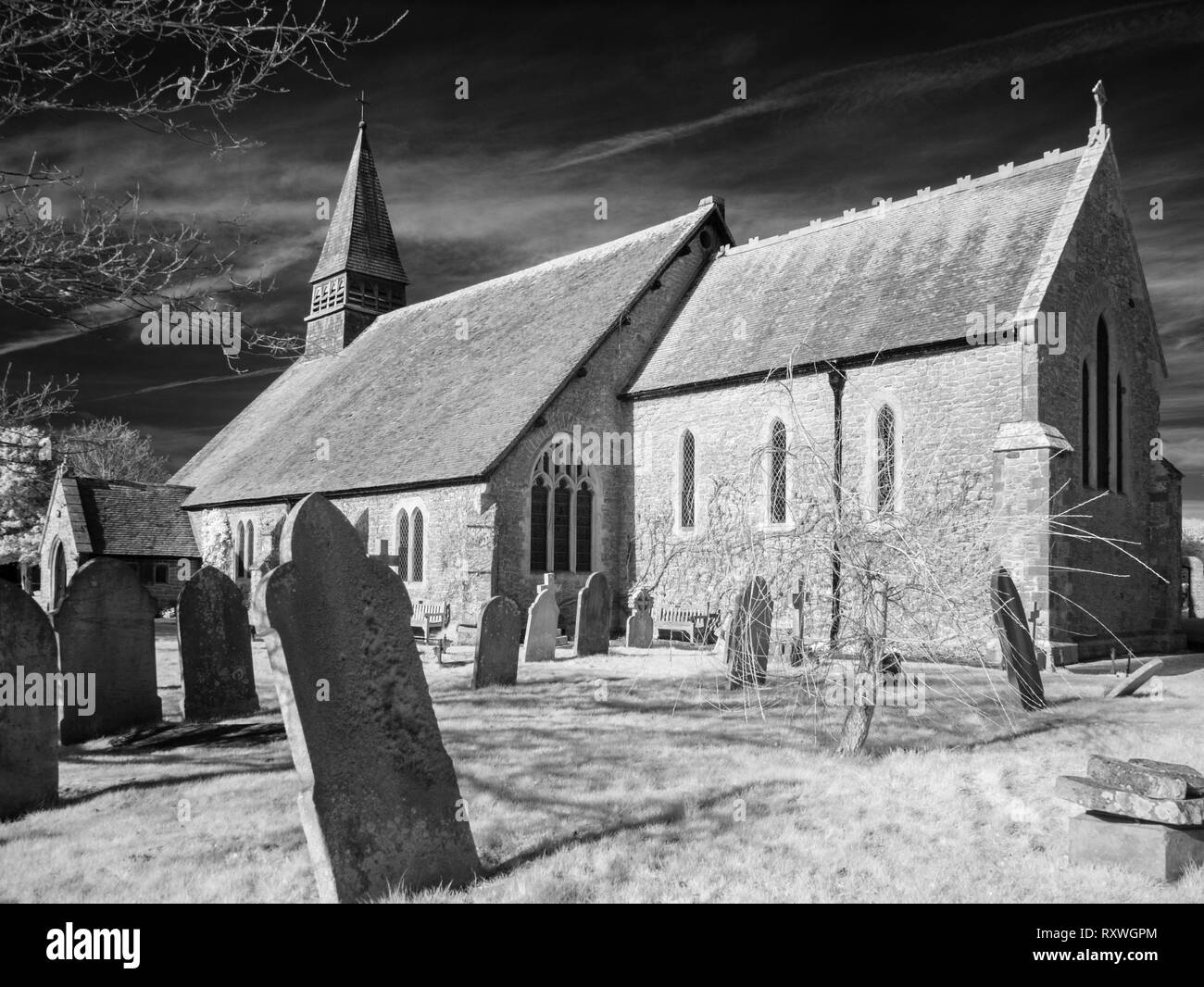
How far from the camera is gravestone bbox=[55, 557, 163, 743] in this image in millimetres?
9594

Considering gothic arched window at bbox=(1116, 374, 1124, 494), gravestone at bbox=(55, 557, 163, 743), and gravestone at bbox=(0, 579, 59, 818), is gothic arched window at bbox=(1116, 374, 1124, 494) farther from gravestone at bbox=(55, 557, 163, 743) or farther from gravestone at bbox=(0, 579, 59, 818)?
gravestone at bbox=(0, 579, 59, 818)

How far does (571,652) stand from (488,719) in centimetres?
643

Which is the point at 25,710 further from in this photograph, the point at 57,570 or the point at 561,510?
the point at 57,570

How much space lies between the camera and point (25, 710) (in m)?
7.23

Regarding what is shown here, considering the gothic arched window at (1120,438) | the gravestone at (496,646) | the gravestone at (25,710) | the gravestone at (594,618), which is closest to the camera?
the gravestone at (25,710)

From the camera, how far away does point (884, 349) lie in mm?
16750

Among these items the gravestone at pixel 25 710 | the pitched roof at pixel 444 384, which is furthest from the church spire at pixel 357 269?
the gravestone at pixel 25 710

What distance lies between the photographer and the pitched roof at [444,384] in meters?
21.1

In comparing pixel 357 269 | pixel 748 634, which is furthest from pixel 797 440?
pixel 357 269

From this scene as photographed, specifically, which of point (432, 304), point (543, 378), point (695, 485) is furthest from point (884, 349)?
point (432, 304)

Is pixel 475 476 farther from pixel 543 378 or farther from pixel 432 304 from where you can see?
pixel 432 304

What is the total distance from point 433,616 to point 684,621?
5.46 m

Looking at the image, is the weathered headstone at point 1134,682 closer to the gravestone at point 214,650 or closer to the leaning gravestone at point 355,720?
the leaning gravestone at point 355,720

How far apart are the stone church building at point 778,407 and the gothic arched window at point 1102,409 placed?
48 millimetres
